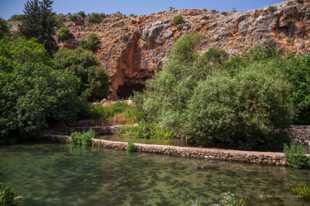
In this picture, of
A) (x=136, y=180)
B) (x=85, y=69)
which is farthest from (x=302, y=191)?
(x=85, y=69)

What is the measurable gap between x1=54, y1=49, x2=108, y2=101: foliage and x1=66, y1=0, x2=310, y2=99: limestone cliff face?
225 inches

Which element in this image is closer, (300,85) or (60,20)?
(300,85)

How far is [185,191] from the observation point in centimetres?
1156

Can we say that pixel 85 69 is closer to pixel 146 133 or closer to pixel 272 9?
pixel 146 133

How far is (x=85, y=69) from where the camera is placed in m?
37.5

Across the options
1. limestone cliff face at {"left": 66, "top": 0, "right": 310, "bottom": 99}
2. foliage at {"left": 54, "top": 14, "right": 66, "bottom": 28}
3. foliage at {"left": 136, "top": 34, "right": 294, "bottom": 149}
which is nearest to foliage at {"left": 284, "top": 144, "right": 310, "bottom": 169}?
foliage at {"left": 136, "top": 34, "right": 294, "bottom": 149}

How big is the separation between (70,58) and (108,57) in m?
8.77

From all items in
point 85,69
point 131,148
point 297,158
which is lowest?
point 297,158

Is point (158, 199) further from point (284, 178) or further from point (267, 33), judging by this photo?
point (267, 33)

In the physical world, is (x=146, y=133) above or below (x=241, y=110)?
below

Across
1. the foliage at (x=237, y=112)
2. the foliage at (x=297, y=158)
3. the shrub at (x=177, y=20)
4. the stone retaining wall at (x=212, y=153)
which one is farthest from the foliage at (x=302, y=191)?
the shrub at (x=177, y=20)

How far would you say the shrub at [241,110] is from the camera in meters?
17.9

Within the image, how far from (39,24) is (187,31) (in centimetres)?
1888

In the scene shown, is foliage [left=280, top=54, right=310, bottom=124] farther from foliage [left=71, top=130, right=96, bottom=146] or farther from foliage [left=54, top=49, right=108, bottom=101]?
foliage [left=54, top=49, right=108, bottom=101]
